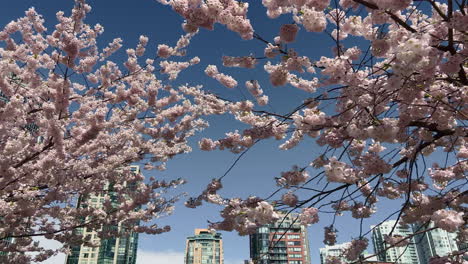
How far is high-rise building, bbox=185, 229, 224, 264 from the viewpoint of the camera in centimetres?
13600

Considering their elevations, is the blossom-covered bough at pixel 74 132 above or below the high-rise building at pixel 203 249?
below

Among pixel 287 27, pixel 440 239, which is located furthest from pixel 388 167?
pixel 440 239

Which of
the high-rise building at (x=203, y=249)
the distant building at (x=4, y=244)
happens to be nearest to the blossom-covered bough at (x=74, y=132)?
the distant building at (x=4, y=244)

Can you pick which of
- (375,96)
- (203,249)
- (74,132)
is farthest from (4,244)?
(203,249)

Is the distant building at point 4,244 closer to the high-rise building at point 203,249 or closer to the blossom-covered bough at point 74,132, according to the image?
the blossom-covered bough at point 74,132

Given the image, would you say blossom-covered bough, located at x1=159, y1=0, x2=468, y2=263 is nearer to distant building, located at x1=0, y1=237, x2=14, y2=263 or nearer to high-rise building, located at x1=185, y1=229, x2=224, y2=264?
distant building, located at x1=0, y1=237, x2=14, y2=263

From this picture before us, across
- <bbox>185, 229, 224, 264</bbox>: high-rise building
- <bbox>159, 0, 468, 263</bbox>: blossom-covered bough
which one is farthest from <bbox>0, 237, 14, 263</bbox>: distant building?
<bbox>185, 229, 224, 264</bbox>: high-rise building

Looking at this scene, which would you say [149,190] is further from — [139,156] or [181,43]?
[181,43]

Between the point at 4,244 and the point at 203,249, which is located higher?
the point at 203,249

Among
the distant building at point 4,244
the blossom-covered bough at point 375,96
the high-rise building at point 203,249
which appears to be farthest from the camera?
the high-rise building at point 203,249

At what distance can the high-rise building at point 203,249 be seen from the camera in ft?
446

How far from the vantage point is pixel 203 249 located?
13925 cm

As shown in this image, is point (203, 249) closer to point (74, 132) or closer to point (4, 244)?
point (4, 244)

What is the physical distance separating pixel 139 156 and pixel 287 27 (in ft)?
20.2
